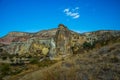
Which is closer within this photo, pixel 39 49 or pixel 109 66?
pixel 109 66

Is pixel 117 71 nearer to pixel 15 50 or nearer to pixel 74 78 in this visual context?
pixel 74 78

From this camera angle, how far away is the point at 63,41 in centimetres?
4834

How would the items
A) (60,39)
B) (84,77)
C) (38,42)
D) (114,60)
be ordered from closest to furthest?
1. (84,77)
2. (114,60)
3. (60,39)
4. (38,42)

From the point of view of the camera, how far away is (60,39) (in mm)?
49031

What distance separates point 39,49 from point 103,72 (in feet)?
388

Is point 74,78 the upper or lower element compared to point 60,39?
lower

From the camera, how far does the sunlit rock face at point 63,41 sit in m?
45.9

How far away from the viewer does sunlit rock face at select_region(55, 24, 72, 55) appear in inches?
1808

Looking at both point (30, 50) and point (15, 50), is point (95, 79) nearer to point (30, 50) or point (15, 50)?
point (30, 50)

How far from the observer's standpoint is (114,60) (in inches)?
300

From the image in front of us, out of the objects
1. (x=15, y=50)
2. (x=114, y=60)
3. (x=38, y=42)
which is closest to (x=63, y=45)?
(x=114, y=60)

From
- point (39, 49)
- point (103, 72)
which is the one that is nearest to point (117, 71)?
point (103, 72)

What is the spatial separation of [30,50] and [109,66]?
11884 centimetres

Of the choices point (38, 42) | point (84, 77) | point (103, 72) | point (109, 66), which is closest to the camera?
point (84, 77)
